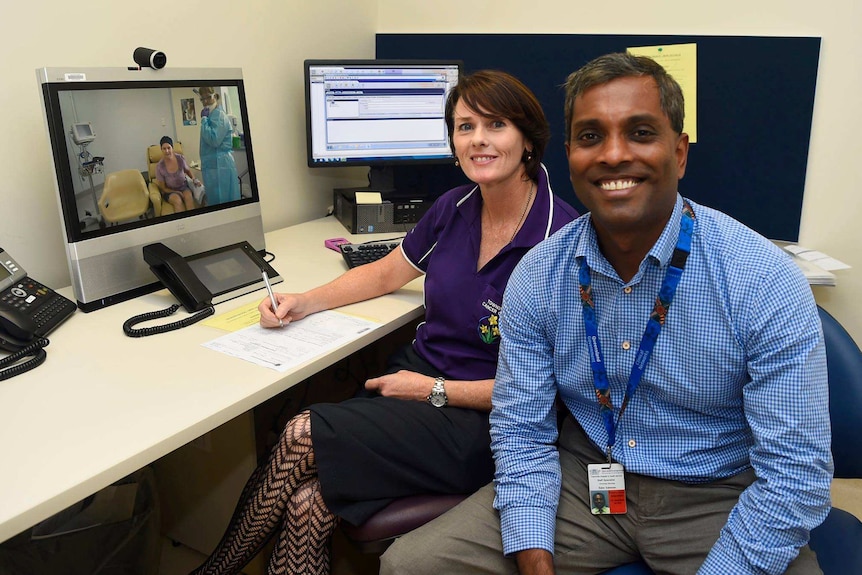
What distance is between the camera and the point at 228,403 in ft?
4.26

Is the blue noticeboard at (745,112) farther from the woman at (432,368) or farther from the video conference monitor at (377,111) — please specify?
the woman at (432,368)

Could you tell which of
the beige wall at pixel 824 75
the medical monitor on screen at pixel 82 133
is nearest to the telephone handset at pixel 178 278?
the medical monitor on screen at pixel 82 133

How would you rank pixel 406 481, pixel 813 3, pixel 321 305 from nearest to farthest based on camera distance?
pixel 406 481 < pixel 321 305 < pixel 813 3

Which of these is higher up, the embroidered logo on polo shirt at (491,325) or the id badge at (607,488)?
the embroidered logo on polo shirt at (491,325)

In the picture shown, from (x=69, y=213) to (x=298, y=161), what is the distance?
1048mm

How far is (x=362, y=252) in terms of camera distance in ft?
6.90

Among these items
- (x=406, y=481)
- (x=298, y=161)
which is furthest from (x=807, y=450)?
(x=298, y=161)

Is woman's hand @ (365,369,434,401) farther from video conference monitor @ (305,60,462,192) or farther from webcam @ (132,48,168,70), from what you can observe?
video conference monitor @ (305,60,462,192)

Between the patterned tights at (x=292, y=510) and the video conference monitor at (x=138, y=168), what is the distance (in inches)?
24.1

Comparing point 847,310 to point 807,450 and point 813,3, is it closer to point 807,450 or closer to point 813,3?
point 813,3

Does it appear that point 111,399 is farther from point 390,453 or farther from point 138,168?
point 138,168

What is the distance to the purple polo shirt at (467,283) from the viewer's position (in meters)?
1.62

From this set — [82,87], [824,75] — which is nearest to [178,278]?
[82,87]

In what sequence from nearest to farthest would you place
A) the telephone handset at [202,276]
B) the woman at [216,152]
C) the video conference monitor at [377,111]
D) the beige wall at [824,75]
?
the telephone handset at [202,276]
the woman at [216,152]
the beige wall at [824,75]
the video conference monitor at [377,111]
